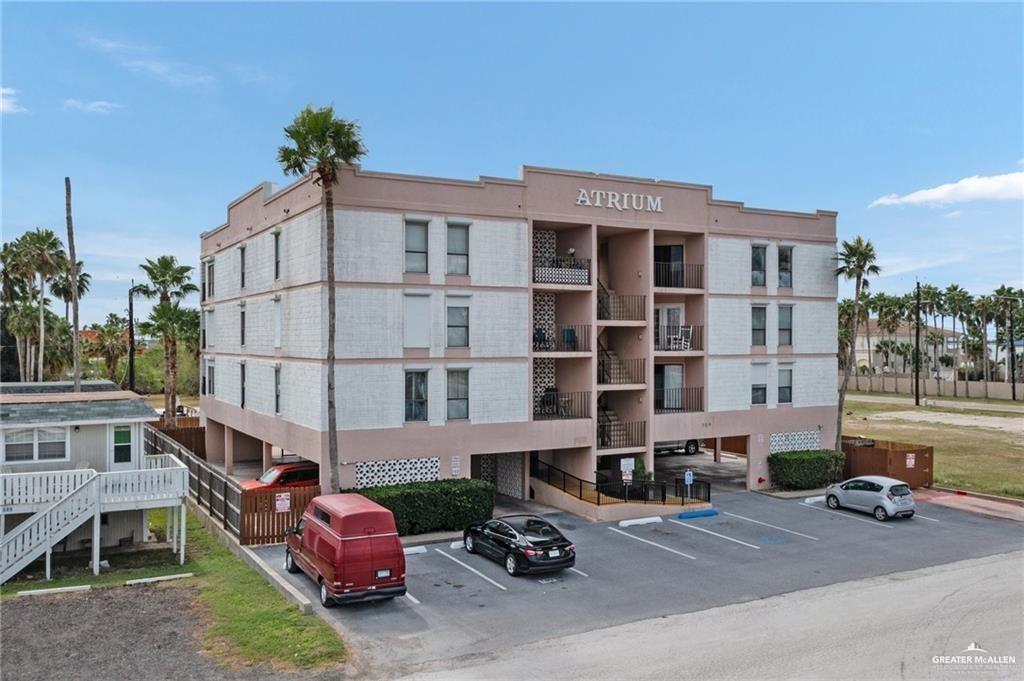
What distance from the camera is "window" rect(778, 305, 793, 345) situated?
115 feet

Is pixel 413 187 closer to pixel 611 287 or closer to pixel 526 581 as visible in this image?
pixel 611 287

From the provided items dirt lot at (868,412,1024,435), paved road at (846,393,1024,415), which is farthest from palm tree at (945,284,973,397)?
dirt lot at (868,412,1024,435)

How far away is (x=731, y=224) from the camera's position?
3325 cm

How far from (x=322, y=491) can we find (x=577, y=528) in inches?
339

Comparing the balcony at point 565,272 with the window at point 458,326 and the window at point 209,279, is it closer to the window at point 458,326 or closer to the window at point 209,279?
the window at point 458,326

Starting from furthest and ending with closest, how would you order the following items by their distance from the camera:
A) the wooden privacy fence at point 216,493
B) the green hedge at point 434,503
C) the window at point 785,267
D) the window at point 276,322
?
the window at point 785,267 → the window at point 276,322 → the green hedge at point 434,503 → the wooden privacy fence at point 216,493

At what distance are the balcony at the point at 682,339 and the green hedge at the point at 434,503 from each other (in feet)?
35.6

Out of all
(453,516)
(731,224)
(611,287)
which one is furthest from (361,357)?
(731,224)

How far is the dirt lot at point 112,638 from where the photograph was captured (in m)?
13.9

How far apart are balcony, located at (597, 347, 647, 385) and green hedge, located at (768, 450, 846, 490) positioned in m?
7.36

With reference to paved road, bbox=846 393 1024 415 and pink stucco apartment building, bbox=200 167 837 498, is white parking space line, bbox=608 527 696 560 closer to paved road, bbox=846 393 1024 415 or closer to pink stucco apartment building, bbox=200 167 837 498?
pink stucco apartment building, bbox=200 167 837 498

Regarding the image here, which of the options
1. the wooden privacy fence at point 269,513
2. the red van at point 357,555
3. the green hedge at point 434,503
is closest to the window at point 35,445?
the wooden privacy fence at point 269,513

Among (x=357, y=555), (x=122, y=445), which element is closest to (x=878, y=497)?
(x=357, y=555)

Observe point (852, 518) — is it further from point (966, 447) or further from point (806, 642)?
point (966, 447)
